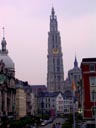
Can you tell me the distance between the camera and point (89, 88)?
7100 cm

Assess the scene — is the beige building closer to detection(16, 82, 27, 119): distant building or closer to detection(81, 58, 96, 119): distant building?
detection(16, 82, 27, 119): distant building

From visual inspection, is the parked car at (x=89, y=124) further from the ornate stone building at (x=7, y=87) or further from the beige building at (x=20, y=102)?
the beige building at (x=20, y=102)

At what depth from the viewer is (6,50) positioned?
164 metres

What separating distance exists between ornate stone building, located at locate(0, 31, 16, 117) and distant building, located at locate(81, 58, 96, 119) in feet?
143

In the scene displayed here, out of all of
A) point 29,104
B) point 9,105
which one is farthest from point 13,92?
point 29,104

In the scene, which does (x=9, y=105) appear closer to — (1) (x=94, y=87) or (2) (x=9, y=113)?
(2) (x=9, y=113)

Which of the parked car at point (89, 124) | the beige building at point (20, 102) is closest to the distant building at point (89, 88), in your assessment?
the parked car at point (89, 124)

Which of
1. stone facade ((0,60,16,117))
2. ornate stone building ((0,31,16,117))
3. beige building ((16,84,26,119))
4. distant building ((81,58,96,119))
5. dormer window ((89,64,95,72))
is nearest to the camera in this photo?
distant building ((81,58,96,119))

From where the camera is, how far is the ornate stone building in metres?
128

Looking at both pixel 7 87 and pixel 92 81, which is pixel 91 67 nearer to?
pixel 92 81

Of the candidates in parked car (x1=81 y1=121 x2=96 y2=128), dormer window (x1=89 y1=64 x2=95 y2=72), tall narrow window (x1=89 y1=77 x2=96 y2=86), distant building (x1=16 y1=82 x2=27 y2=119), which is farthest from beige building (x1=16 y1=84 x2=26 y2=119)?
parked car (x1=81 y1=121 x2=96 y2=128)

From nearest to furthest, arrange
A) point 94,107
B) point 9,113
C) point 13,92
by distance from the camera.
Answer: point 94,107 → point 9,113 → point 13,92

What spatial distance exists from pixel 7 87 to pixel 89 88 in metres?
68.1

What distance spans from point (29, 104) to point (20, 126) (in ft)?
364
